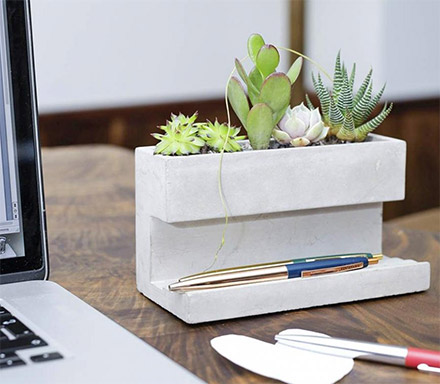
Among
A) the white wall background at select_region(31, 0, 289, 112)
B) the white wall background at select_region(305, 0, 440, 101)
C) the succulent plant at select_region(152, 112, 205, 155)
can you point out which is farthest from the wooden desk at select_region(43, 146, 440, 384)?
the white wall background at select_region(305, 0, 440, 101)

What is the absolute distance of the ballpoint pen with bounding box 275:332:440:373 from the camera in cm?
58

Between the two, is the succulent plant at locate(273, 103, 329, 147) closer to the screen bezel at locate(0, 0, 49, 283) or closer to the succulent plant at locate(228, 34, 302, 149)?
the succulent plant at locate(228, 34, 302, 149)

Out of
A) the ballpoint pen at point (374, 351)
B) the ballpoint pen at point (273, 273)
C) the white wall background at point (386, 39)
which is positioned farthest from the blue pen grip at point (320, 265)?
the white wall background at point (386, 39)

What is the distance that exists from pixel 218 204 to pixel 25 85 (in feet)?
0.65

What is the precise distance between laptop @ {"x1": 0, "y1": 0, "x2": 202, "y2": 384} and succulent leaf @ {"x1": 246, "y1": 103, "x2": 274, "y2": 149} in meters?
0.19

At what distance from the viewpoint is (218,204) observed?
2.34 ft

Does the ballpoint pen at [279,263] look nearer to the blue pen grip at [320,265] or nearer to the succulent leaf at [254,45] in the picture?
the blue pen grip at [320,265]

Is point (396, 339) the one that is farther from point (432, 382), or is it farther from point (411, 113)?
point (411, 113)

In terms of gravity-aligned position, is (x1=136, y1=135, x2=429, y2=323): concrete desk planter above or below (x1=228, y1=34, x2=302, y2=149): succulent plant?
below

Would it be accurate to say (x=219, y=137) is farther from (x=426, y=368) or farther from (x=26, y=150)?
(x=426, y=368)

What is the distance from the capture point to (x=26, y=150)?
0.70 meters

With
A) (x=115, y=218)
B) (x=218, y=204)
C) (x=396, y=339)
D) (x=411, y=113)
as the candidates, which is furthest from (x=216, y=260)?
(x=411, y=113)

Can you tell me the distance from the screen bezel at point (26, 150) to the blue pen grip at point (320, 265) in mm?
224

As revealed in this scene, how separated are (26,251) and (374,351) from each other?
32 cm
